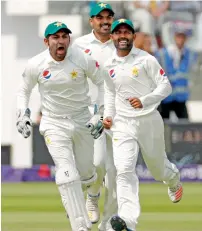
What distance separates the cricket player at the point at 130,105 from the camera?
8164mm

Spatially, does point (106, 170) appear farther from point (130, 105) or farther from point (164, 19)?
point (164, 19)

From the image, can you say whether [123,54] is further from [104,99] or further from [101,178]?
[101,178]

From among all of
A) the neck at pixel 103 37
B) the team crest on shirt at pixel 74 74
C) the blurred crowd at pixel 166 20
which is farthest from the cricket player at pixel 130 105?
the blurred crowd at pixel 166 20

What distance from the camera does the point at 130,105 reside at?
8.36 meters

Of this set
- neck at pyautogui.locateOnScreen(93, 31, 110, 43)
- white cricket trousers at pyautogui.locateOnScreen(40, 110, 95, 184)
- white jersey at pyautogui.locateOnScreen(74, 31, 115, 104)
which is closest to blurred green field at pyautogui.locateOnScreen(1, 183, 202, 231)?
white cricket trousers at pyautogui.locateOnScreen(40, 110, 95, 184)

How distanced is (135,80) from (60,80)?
58cm

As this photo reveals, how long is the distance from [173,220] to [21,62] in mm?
8885

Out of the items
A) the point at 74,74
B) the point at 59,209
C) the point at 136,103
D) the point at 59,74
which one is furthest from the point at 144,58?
the point at 59,209

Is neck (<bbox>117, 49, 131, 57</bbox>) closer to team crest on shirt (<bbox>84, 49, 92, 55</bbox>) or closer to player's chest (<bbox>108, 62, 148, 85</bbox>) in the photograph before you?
player's chest (<bbox>108, 62, 148, 85</bbox>)

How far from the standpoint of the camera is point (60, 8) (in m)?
18.0

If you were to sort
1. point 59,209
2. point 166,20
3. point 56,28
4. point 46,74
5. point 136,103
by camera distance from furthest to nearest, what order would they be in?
1. point 166,20
2. point 59,209
3. point 46,74
4. point 56,28
5. point 136,103

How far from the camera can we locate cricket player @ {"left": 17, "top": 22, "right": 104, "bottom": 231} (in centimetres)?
817

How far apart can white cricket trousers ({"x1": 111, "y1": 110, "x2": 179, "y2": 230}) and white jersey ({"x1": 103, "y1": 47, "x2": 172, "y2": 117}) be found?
0.08 metres

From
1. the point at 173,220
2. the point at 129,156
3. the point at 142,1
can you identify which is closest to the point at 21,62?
the point at 142,1
